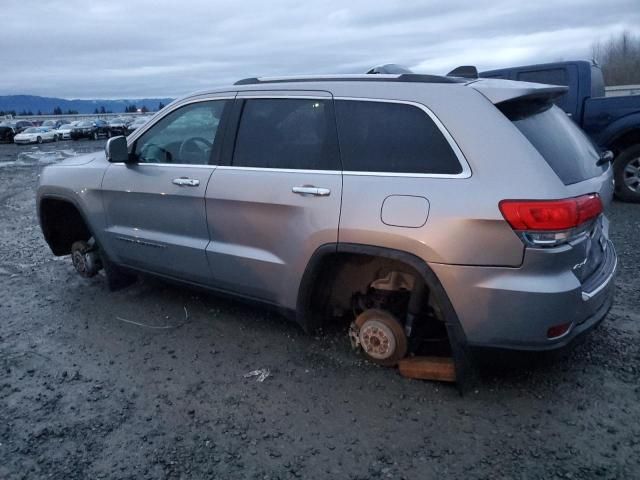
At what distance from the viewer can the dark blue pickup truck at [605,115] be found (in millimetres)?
7719

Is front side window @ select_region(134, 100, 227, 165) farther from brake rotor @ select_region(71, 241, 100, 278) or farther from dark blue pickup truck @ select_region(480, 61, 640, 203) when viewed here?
dark blue pickup truck @ select_region(480, 61, 640, 203)

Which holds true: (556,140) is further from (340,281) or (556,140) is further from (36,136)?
(36,136)

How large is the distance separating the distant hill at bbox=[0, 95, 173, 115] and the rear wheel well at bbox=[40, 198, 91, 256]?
74261mm

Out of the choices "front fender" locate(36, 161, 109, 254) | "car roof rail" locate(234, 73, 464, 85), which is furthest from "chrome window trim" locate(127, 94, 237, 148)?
"front fender" locate(36, 161, 109, 254)

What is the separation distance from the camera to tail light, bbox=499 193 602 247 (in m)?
2.54

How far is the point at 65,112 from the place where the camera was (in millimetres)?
81500

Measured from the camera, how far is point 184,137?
412cm

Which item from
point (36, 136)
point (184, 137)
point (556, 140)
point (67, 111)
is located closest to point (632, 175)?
point (556, 140)

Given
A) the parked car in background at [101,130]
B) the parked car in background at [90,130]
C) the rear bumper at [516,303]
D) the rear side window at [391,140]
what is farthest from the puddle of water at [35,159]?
the rear bumper at [516,303]

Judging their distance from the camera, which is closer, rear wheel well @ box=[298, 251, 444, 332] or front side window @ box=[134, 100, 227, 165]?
rear wheel well @ box=[298, 251, 444, 332]

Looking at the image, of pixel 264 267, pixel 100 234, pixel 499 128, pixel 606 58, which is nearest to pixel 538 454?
pixel 499 128

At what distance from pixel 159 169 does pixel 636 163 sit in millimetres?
7058

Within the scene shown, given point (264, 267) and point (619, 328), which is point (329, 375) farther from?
point (619, 328)

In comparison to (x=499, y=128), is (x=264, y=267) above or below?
below
